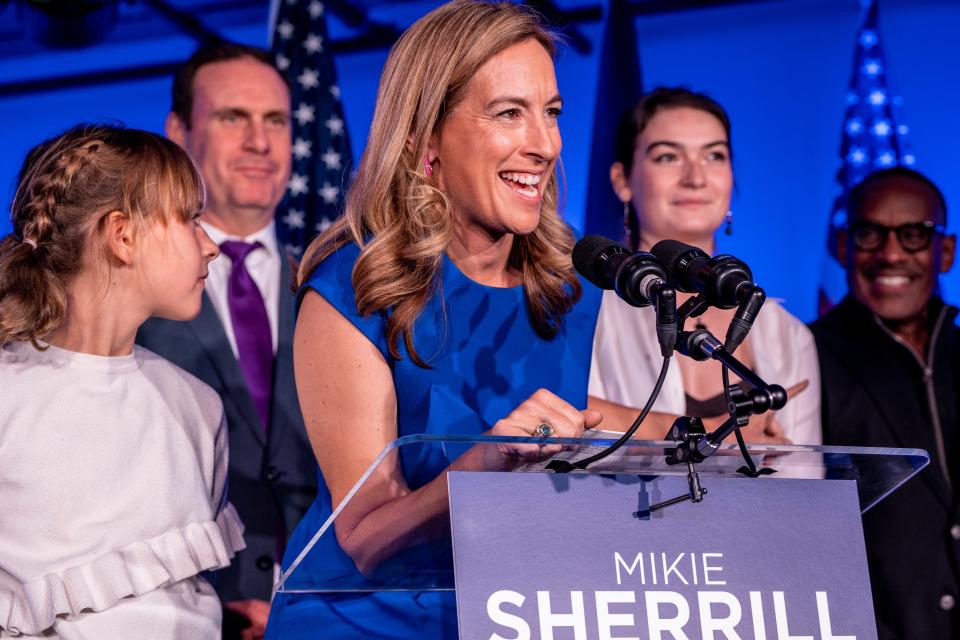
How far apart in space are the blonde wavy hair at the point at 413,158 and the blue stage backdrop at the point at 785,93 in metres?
3.17

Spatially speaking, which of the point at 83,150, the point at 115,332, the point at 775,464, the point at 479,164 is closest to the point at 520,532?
the point at 775,464

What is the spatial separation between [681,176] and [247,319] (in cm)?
133

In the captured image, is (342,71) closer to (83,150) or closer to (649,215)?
(649,215)

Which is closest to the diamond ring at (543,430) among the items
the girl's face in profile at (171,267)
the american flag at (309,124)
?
the girl's face in profile at (171,267)

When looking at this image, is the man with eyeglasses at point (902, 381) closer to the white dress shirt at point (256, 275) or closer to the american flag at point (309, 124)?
the white dress shirt at point (256, 275)

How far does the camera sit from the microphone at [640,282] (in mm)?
1537

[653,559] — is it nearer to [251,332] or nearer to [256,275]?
[251,332]

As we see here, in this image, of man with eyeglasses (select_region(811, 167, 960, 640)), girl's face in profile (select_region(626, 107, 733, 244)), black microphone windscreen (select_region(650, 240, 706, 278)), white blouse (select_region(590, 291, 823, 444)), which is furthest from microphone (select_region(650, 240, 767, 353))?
man with eyeglasses (select_region(811, 167, 960, 640))

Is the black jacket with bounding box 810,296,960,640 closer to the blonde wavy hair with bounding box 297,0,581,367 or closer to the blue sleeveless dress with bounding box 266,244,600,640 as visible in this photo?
the blue sleeveless dress with bounding box 266,244,600,640

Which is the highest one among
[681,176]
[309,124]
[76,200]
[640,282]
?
[309,124]

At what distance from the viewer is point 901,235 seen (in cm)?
386

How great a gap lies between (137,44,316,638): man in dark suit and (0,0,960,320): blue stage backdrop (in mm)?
1937

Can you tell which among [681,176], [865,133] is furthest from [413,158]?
[865,133]

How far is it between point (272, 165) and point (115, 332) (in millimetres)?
1423
